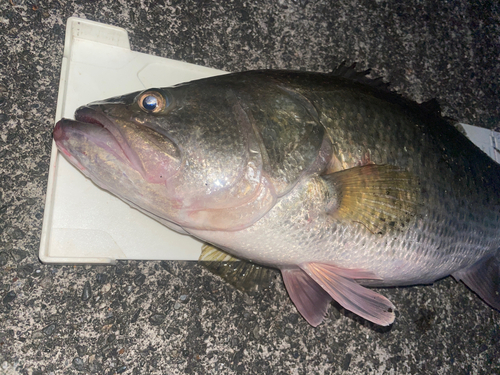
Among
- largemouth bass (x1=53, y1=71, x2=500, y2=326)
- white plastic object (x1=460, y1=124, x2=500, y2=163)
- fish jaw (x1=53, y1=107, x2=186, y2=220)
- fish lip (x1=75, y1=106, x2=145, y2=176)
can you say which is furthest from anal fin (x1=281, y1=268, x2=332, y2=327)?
white plastic object (x1=460, y1=124, x2=500, y2=163)

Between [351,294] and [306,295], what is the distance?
0.77ft

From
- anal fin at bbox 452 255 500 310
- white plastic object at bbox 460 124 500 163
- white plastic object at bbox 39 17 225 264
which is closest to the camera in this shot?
white plastic object at bbox 39 17 225 264

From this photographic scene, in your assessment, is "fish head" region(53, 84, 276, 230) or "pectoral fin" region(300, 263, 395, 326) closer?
"fish head" region(53, 84, 276, 230)

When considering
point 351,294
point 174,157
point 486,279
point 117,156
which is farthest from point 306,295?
point 486,279

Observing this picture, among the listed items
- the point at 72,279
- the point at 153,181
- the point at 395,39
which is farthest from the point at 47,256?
the point at 395,39

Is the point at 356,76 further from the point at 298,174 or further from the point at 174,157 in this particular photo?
the point at 174,157

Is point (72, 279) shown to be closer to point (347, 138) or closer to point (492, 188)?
point (347, 138)

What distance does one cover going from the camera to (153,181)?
1.20 m

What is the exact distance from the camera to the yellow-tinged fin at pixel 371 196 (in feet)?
4.38

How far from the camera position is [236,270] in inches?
64.9

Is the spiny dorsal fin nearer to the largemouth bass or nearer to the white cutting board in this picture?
the largemouth bass

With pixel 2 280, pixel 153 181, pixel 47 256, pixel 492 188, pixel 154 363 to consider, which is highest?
pixel 492 188

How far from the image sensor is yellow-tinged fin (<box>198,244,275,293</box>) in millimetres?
1616

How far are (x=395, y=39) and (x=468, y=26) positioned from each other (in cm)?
65
